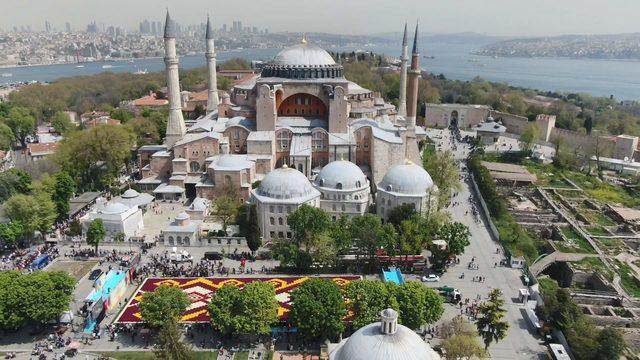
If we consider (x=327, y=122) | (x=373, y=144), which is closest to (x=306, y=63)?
(x=327, y=122)

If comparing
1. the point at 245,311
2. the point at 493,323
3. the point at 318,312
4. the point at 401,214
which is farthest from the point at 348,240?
the point at 493,323

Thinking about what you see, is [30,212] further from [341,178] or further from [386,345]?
[386,345]

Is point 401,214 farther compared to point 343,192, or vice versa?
point 343,192

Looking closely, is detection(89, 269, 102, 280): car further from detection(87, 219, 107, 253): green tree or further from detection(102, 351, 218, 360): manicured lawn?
detection(102, 351, 218, 360): manicured lawn

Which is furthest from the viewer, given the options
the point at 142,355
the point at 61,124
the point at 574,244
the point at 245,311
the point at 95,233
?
the point at 61,124

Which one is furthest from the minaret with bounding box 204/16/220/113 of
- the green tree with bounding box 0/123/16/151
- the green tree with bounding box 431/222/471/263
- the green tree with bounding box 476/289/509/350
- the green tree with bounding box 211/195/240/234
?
the green tree with bounding box 476/289/509/350

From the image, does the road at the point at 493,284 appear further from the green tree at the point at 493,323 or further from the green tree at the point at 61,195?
the green tree at the point at 61,195

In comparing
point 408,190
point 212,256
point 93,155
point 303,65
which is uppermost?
point 303,65
